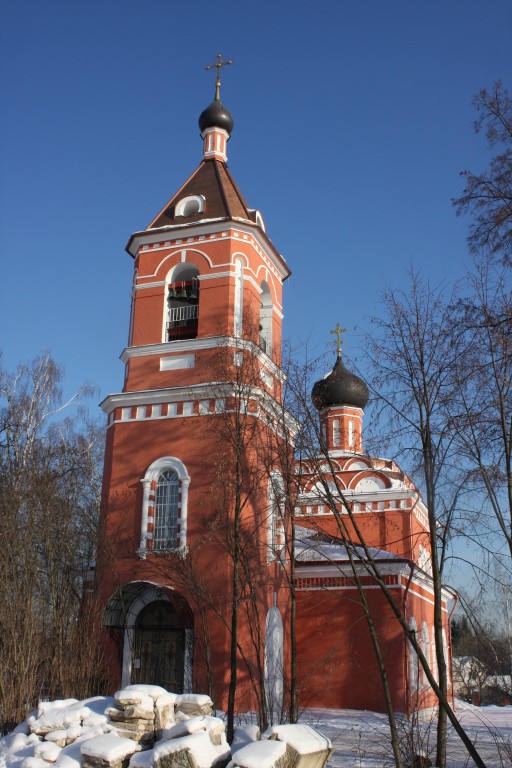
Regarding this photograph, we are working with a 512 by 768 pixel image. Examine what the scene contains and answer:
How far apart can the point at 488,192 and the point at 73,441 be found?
1923 centimetres

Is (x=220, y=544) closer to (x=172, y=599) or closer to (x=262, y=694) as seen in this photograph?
(x=172, y=599)

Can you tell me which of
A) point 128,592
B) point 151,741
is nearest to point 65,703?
point 151,741

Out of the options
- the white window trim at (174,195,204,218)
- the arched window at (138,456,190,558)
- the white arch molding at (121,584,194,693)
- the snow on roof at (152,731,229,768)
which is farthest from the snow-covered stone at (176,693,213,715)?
the white window trim at (174,195,204,218)

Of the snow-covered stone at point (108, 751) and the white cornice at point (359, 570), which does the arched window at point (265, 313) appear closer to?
the white cornice at point (359, 570)

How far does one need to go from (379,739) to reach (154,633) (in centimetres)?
481

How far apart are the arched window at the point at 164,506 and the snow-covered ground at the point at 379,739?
3976 mm

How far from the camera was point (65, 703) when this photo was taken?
8453mm

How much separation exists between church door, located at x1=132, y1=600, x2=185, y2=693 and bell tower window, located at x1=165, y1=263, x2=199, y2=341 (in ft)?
17.8

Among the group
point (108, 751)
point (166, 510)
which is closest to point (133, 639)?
point (166, 510)

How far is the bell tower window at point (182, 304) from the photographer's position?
15742 mm

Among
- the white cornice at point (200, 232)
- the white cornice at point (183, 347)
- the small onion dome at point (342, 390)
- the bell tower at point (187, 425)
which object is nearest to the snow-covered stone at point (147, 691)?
the bell tower at point (187, 425)

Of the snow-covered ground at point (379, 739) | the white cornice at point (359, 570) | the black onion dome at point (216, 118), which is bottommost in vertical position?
the snow-covered ground at point (379, 739)

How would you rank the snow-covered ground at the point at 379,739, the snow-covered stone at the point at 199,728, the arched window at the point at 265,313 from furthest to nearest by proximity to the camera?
the arched window at the point at 265,313
the snow-covered ground at the point at 379,739
the snow-covered stone at the point at 199,728

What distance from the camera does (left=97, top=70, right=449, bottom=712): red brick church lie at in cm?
1260
